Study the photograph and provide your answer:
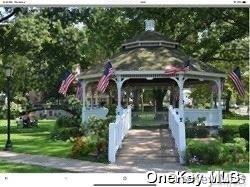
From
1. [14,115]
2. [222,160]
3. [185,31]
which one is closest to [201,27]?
[185,31]

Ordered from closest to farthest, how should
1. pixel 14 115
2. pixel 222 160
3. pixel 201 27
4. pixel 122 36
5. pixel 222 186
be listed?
pixel 222 186
pixel 222 160
pixel 201 27
pixel 122 36
pixel 14 115

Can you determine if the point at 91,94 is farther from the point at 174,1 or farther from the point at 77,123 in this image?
the point at 174,1

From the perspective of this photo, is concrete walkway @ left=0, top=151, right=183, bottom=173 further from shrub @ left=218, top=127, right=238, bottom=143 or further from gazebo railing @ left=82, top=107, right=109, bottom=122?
gazebo railing @ left=82, top=107, right=109, bottom=122

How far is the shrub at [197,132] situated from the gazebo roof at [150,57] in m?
2.99

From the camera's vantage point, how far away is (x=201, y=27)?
24.5m

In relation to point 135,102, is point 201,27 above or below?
above

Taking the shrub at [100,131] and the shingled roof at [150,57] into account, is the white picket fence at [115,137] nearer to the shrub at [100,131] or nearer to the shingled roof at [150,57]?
the shrub at [100,131]

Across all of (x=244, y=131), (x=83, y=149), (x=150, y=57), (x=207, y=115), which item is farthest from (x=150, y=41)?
(x=83, y=149)

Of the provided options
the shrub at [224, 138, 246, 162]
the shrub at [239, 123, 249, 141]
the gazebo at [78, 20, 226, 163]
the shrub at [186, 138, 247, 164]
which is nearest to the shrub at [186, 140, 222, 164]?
the shrub at [186, 138, 247, 164]

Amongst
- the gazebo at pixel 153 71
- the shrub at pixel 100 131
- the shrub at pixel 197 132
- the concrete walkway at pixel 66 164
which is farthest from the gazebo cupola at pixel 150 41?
the concrete walkway at pixel 66 164

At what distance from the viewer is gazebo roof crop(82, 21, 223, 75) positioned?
2056 centimetres

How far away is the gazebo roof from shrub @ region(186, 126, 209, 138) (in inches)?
118

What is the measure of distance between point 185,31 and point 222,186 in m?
21.9

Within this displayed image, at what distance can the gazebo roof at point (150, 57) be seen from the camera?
20.6m
